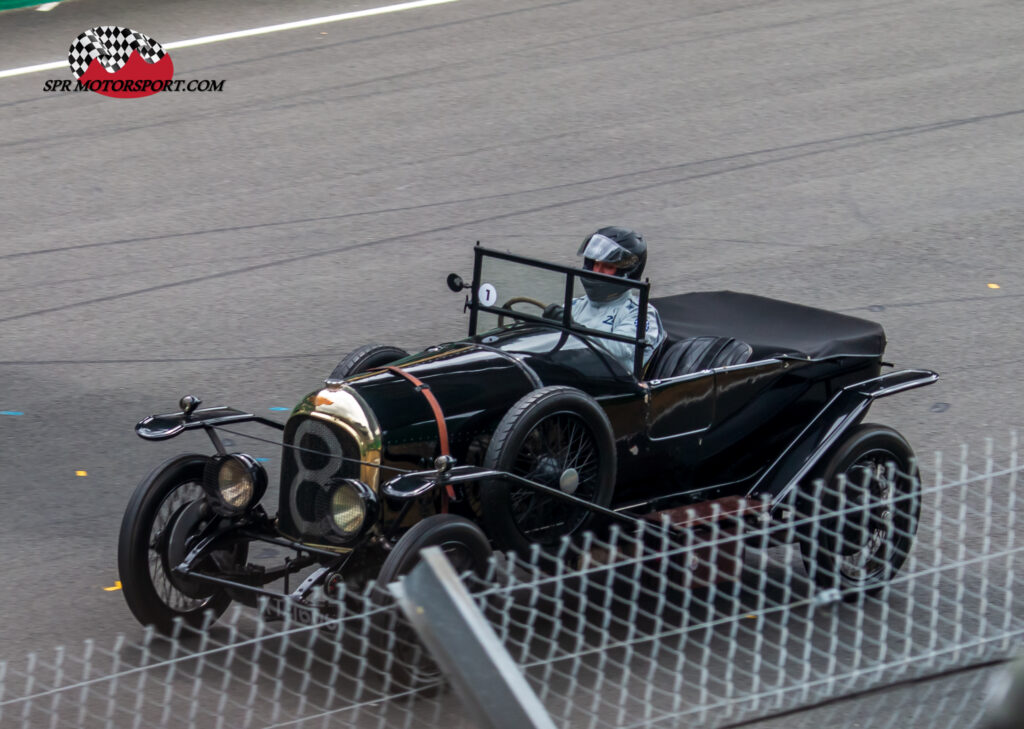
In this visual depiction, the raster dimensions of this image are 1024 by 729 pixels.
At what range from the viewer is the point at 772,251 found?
9.28m

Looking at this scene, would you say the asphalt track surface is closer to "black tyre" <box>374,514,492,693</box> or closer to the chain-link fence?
the chain-link fence

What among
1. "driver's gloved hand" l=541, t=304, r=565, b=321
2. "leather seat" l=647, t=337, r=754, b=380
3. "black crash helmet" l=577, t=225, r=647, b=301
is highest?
"black crash helmet" l=577, t=225, r=647, b=301

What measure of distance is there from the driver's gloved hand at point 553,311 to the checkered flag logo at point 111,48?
7429 mm

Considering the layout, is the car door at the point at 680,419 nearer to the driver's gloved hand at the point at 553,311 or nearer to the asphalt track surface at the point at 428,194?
the driver's gloved hand at the point at 553,311

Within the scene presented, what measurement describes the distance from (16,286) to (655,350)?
4460 millimetres

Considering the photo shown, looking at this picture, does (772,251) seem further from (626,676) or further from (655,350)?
(626,676)

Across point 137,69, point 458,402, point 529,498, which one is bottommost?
point 529,498

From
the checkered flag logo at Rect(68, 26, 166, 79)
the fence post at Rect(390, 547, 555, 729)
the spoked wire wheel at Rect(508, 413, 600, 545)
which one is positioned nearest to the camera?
the fence post at Rect(390, 547, 555, 729)

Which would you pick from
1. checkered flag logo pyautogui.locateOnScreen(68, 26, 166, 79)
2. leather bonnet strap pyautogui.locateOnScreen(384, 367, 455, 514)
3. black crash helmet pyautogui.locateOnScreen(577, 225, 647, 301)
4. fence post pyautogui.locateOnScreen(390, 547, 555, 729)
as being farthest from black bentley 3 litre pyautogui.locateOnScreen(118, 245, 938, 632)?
checkered flag logo pyautogui.locateOnScreen(68, 26, 166, 79)

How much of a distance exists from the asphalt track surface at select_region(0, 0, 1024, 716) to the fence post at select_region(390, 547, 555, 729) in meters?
2.95

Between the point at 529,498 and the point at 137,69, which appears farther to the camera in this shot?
the point at 137,69

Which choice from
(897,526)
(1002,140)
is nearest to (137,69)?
(1002,140)

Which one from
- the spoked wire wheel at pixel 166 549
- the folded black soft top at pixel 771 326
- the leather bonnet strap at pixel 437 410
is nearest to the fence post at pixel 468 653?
the leather bonnet strap at pixel 437 410

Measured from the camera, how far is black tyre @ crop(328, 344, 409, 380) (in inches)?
227
